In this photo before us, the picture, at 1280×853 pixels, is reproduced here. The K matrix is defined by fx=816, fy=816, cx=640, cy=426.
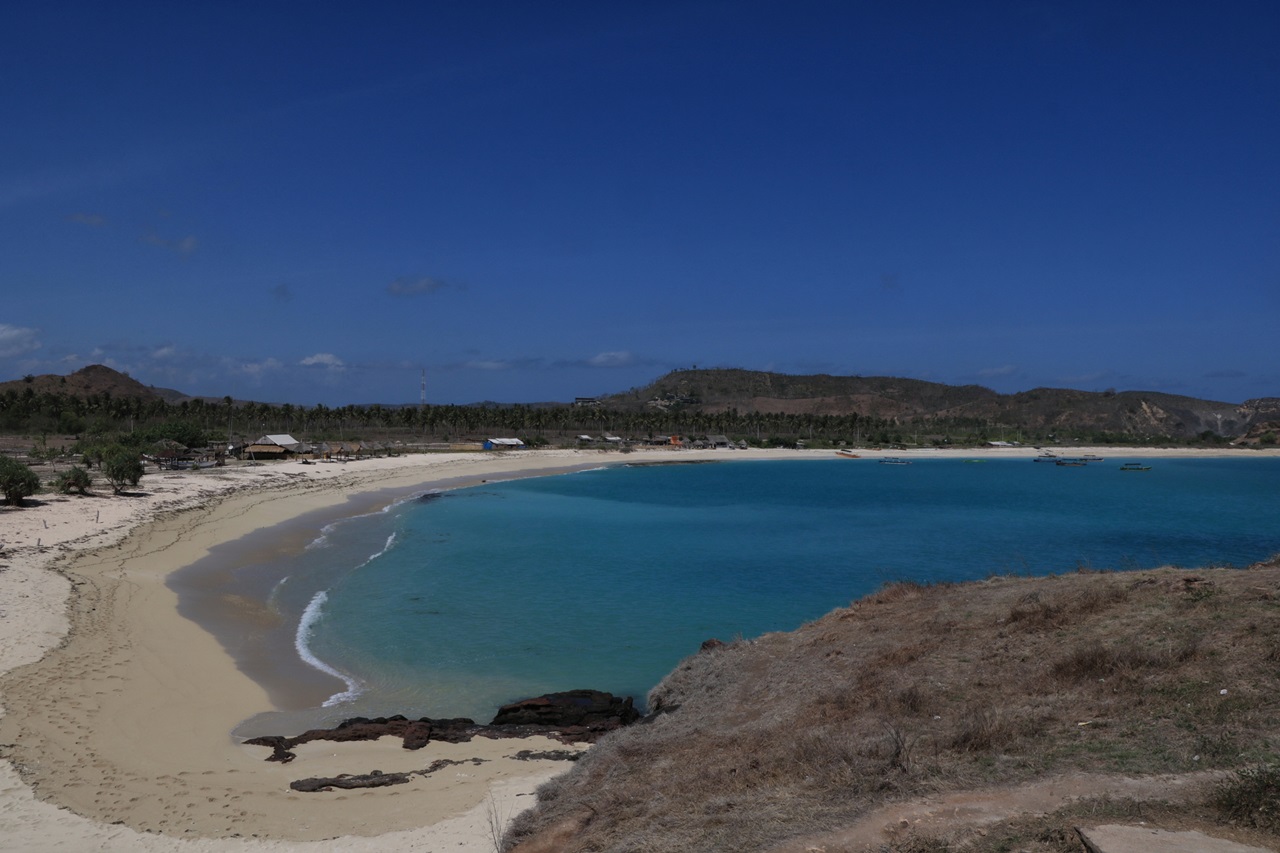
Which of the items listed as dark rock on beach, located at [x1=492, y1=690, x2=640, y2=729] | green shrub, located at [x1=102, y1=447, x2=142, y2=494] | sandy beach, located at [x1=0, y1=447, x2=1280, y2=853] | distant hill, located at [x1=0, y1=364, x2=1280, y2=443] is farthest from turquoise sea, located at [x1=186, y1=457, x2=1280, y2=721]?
distant hill, located at [x1=0, y1=364, x2=1280, y2=443]

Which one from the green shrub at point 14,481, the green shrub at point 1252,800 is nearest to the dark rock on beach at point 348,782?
the green shrub at point 1252,800

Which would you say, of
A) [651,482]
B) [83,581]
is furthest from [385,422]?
[83,581]

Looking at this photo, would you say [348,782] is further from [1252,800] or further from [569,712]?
[1252,800]

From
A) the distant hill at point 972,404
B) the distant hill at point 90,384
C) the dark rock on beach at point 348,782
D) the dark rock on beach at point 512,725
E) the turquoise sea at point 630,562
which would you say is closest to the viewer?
the dark rock on beach at point 348,782

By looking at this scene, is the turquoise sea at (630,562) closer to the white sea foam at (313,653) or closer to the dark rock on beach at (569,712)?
the white sea foam at (313,653)

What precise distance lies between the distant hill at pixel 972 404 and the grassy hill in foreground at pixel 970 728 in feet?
501

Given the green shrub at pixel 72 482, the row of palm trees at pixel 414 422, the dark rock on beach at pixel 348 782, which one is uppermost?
the row of palm trees at pixel 414 422

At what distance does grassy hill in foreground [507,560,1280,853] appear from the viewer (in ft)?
18.7

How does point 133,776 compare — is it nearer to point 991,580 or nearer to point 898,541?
point 991,580

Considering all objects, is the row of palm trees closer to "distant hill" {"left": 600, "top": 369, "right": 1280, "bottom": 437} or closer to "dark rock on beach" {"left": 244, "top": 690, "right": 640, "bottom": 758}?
"distant hill" {"left": 600, "top": 369, "right": 1280, "bottom": 437}

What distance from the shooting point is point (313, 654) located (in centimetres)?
1677

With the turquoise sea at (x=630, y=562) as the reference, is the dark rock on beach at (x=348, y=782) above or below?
above

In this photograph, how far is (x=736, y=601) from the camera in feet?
74.5

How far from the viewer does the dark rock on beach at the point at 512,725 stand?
11.5 m
